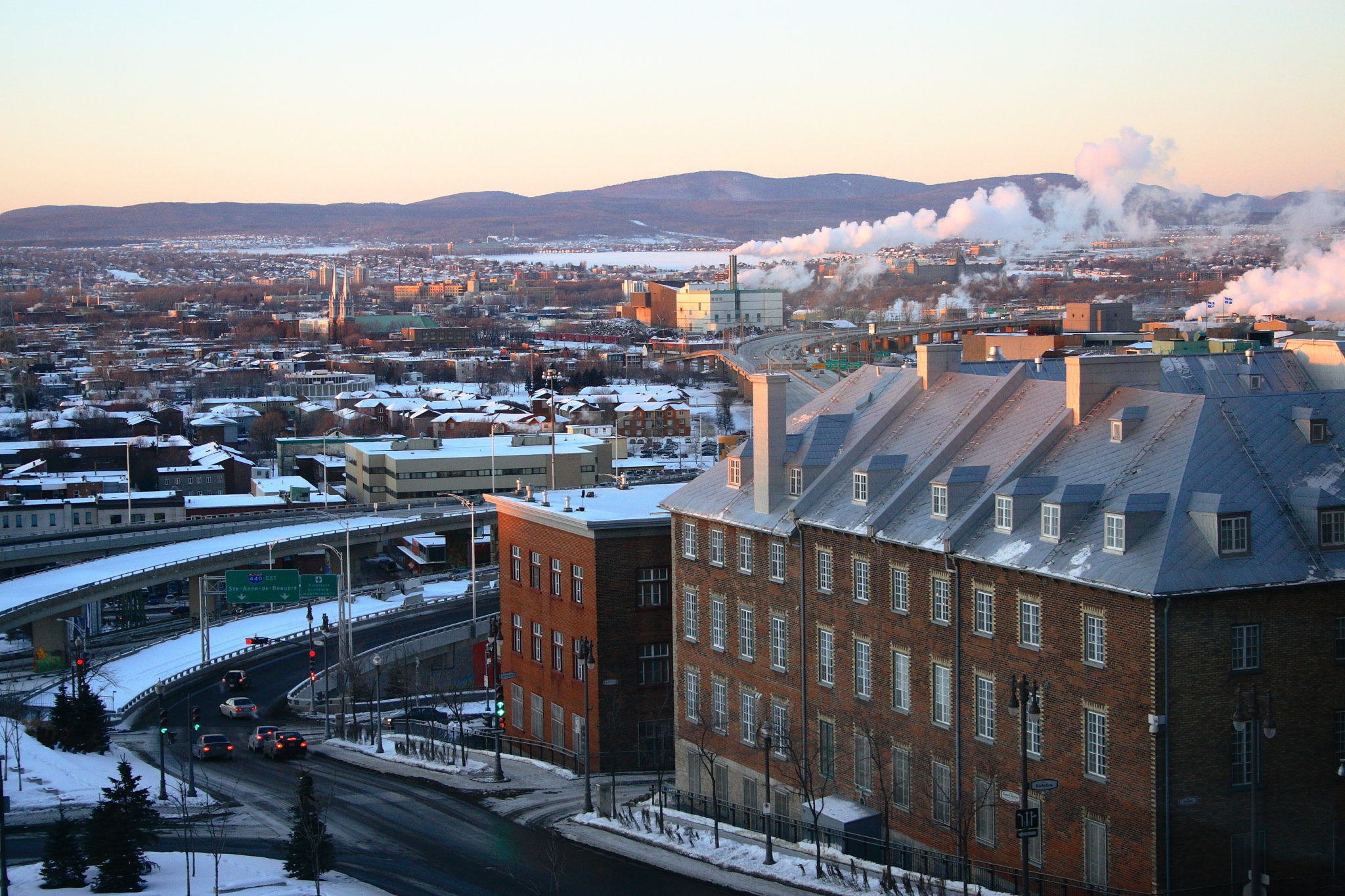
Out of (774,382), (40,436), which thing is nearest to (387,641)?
(774,382)

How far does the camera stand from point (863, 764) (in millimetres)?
34219

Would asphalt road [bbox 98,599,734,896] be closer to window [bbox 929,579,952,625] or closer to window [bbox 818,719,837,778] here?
window [bbox 818,719,837,778]

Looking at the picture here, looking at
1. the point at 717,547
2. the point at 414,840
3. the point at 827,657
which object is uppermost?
the point at 717,547

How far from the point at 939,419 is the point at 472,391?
166570mm

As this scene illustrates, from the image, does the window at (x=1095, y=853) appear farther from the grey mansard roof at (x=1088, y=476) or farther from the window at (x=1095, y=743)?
the grey mansard roof at (x=1088, y=476)

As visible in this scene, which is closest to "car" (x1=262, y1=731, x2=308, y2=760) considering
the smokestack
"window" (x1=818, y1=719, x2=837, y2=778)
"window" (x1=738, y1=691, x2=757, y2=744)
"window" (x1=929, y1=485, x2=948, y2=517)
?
"window" (x1=738, y1=691, x2=757, y2=744)

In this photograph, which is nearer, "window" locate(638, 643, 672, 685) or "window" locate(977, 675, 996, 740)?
"window" locate(977, 675, 996, 740)

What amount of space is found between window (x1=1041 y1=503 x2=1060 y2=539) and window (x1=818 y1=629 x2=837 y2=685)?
24.7 ft

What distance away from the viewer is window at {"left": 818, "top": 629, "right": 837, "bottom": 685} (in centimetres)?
3525

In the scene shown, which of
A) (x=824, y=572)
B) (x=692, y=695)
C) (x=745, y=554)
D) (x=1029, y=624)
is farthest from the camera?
(x=692, y=695)

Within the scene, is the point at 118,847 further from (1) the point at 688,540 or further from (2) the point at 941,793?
(1) the point at 688,540

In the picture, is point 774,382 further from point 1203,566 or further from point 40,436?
point 40,436

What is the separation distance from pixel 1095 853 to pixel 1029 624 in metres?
4.11

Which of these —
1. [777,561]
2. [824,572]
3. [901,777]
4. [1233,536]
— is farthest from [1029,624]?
[777,561]
